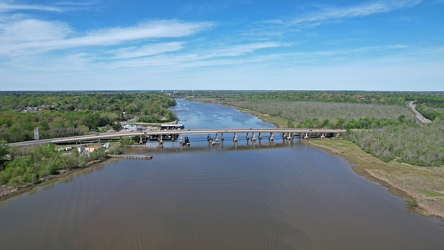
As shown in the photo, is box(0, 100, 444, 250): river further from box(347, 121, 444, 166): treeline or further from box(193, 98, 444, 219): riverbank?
box(347, 121, 444, 166): treeline

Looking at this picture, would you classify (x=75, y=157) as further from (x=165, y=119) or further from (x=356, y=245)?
(x=165, y=119)

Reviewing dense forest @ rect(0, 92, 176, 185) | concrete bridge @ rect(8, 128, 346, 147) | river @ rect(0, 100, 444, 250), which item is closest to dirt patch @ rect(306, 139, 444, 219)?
river @ rect(0, 100, 444, 250)

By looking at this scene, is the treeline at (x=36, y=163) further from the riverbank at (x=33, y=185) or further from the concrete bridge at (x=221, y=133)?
the concrete bridge at (x=221, y=133)

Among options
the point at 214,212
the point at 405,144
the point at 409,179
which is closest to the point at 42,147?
the point at 214,212

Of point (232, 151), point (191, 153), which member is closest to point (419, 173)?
point (232, 151)

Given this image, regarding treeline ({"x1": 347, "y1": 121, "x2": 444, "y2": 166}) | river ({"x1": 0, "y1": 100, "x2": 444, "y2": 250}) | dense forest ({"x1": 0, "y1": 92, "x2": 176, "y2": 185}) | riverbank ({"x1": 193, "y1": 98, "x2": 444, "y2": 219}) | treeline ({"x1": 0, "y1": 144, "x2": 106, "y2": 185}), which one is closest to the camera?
river ({"x1": 0, "y1": 100, "x2": 444, "y2": 250})

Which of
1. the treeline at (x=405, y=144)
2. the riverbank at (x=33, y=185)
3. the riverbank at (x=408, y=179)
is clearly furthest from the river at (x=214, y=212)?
the treeline at (x=405, y=144)
